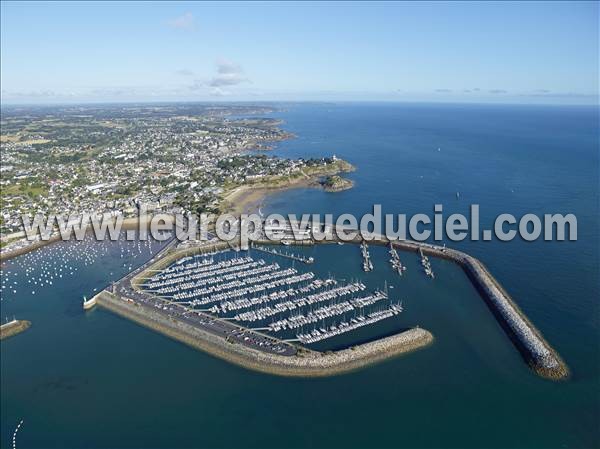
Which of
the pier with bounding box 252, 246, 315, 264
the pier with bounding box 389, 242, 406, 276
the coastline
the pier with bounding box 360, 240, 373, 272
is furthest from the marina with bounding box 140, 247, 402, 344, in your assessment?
the coastline

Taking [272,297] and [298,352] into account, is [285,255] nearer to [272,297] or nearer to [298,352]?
[272,297]

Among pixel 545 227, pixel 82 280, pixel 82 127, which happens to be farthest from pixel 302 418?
pixel 82 127

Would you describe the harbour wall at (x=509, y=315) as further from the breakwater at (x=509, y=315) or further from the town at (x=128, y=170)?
the town at (x=128, y=170)

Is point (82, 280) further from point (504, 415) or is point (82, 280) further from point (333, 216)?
point (504, 415)

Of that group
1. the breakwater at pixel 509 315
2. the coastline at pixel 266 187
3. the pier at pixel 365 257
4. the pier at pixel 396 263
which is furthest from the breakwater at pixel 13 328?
the breakwater at pixel 509 315

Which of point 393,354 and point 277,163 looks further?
point 277,163
